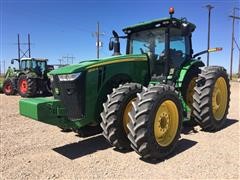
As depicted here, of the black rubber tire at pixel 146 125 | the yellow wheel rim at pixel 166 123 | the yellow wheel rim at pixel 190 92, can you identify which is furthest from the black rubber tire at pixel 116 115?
the yellow wheel rim at pixel 190 92

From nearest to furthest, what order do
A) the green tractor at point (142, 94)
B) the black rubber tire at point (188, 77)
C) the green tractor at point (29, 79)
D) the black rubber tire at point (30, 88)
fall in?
the green tractor at point (142, 94) → the black rubber tire at point (188, 77) → the black rubber tire at point (30, 88) → the green tractor at point (29, 79)

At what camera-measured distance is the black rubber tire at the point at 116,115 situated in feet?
16.2

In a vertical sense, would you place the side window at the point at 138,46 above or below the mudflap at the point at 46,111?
above

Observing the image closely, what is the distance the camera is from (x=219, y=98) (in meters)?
7.20

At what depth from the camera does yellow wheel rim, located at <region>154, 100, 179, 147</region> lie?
5.00 metres

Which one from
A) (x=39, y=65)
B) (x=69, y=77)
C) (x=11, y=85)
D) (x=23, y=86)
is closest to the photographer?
(x=69, y=77)

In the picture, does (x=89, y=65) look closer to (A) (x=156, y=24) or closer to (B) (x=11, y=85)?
(A) (x=156, y=24)

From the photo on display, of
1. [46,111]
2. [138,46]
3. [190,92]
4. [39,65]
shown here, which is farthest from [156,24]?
[39,65]

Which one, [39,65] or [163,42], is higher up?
[163,42]

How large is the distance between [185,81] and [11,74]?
49.7 ft

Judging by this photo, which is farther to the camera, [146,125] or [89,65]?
[89,65]

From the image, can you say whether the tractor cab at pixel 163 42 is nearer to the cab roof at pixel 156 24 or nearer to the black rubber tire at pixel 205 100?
the cab roof at pixel 156 24

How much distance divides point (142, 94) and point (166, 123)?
77 centimetres

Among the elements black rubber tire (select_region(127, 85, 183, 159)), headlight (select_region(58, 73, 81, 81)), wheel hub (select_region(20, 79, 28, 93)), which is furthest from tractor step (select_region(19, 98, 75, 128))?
wheel hub (select_region(20, 79, 28, 93))
